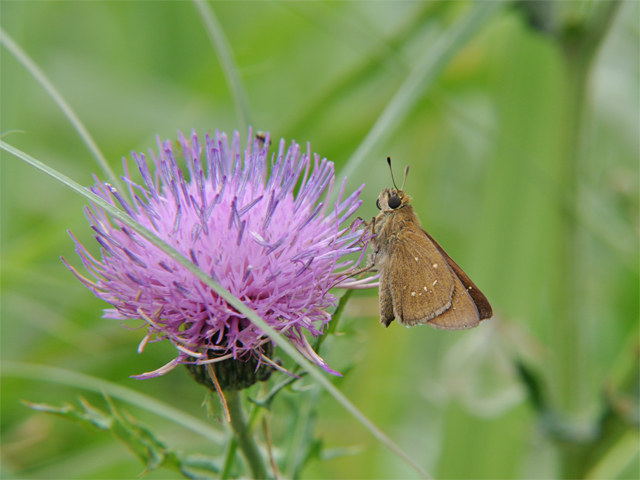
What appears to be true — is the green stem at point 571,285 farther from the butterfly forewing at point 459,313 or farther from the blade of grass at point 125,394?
the blade of grass at point 125,394

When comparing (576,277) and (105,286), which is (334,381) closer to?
(105,286)

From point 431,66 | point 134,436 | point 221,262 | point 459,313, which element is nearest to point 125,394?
point 134,436

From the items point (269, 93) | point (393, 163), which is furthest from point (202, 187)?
point (269, 93)

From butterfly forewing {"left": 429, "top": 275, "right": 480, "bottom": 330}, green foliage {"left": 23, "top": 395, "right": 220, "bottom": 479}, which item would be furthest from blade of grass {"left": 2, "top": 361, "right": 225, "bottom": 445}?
butterfly forewing {"left": 429, "top": 275, "right": 480, "bottom": 330}

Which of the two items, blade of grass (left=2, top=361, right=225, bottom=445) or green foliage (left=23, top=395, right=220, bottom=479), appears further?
blade of grass (left=2, top=361, right=225, bottom=445)

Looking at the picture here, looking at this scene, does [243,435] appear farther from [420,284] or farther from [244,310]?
[420,284]

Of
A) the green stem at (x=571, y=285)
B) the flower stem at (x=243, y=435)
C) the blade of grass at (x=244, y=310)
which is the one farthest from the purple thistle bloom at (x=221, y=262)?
the green stem at (x=571, y=285)

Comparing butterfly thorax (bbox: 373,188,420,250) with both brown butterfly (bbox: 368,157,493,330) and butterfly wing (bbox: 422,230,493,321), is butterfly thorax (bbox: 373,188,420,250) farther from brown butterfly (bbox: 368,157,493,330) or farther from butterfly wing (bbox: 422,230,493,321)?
butterfly wing (bbox: 422,230,493,321)
